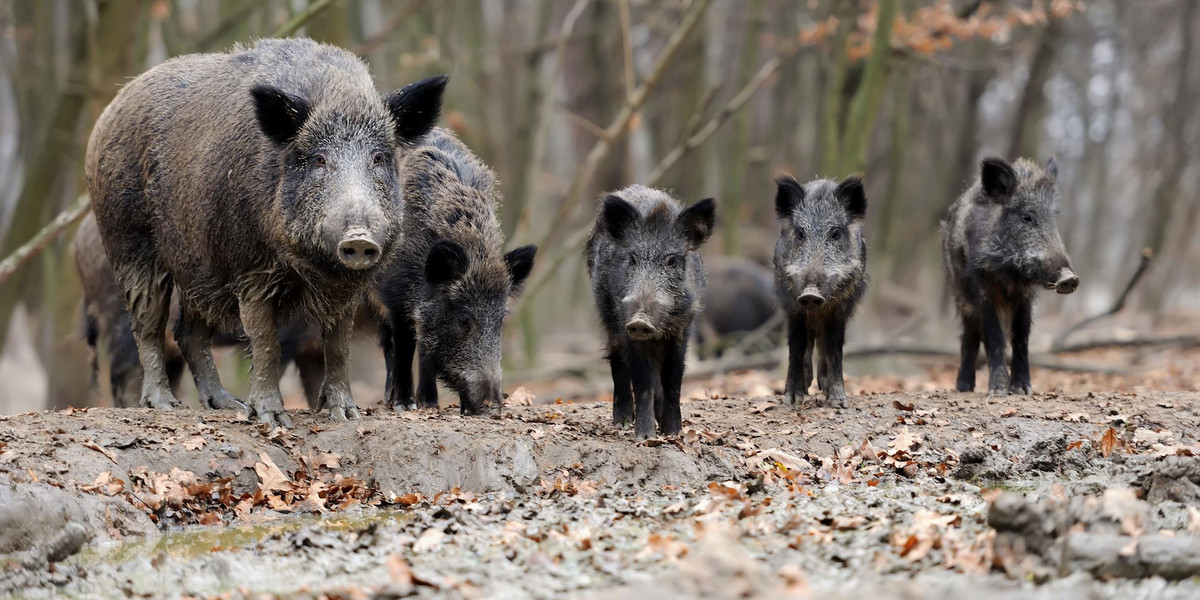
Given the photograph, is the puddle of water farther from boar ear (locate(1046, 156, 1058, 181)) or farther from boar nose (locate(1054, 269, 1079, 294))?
boar ear (locate(1046, 156, 1058, 181))

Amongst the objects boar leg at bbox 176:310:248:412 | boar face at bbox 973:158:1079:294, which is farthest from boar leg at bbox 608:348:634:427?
boar face at bbox 973:158:1079:294

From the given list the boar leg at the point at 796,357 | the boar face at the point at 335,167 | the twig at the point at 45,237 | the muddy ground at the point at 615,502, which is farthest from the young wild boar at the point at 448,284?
the twig at the point at 45,237

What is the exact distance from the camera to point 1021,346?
31.8ft

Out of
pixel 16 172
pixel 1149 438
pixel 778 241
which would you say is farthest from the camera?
pixel 16 172

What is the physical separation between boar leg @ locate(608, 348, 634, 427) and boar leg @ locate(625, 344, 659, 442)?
1.68ft

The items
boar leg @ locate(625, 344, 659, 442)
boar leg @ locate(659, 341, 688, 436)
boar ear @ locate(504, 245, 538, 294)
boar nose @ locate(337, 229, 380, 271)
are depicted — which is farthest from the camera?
boar ear @ locate(504, 245, 538, 294)

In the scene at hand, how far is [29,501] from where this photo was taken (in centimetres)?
584

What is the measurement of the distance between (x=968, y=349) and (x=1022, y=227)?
45.8 inches

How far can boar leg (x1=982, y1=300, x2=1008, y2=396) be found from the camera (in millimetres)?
9484

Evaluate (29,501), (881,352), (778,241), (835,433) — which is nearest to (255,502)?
(29,501)

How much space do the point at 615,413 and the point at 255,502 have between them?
2.63 m

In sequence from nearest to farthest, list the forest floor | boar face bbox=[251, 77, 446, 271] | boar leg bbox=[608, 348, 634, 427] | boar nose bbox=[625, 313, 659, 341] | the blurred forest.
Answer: the forest floor
boar face bbox=[251, 77, 446, 271]
boar nose bbox=[625, 313, 659, 341]
boar leg bbox=[608, 348, 634, 427]
the blurred forest

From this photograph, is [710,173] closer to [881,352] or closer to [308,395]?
[881,352]

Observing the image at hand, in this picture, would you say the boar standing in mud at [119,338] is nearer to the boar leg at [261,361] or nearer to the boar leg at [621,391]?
the boar leg at [261,361]
